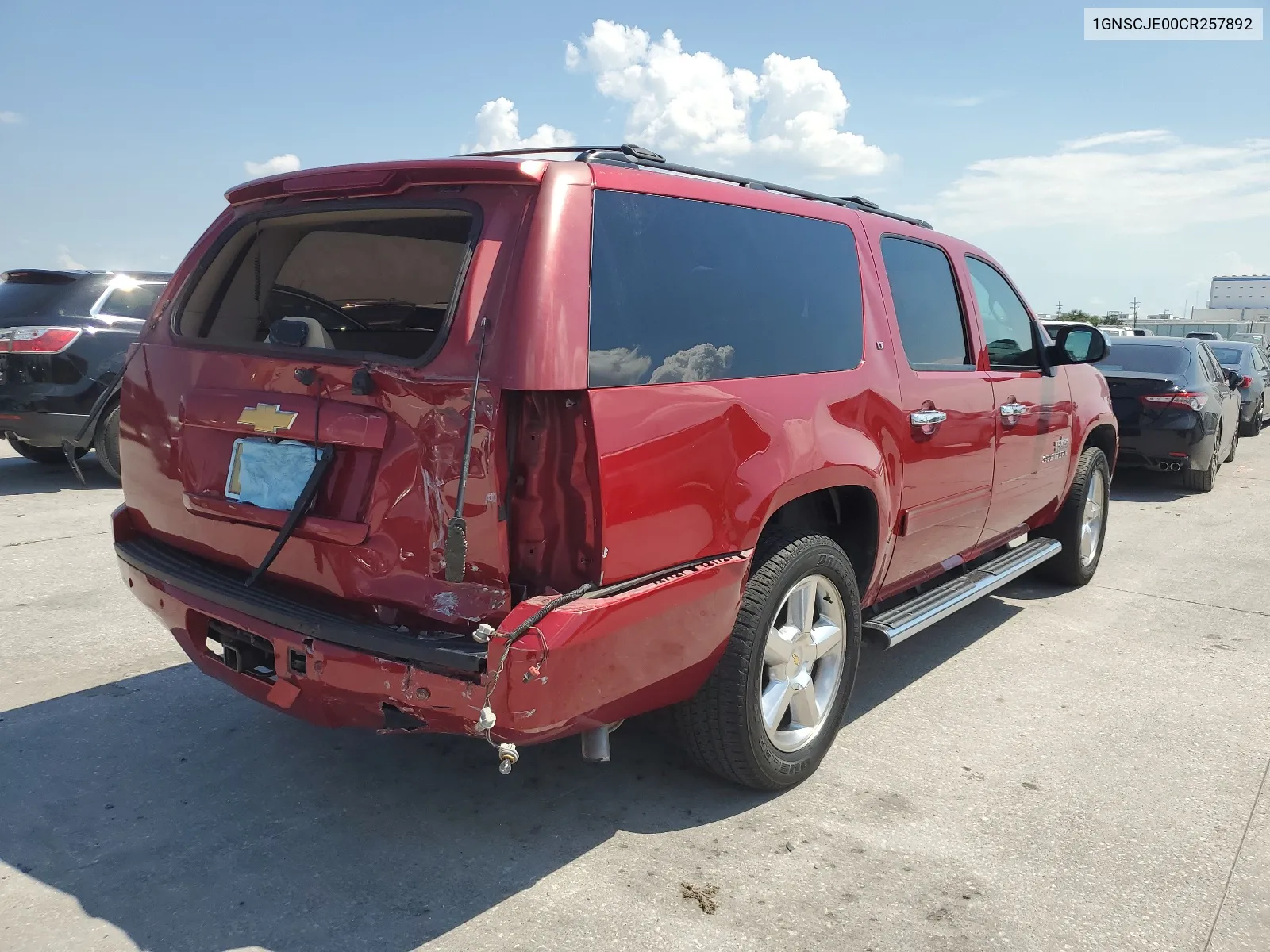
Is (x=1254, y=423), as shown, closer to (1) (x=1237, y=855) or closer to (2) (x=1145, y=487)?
(2) (x=1145, y=487)

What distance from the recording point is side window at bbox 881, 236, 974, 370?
3.95 meters

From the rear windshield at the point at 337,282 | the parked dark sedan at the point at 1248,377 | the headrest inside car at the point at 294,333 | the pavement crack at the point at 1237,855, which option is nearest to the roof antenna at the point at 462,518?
the headrest inside car at the point at 294,333

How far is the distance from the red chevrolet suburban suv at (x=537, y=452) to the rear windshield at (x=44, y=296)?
5.54 metres

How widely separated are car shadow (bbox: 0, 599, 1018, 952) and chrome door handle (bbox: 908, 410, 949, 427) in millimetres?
1226

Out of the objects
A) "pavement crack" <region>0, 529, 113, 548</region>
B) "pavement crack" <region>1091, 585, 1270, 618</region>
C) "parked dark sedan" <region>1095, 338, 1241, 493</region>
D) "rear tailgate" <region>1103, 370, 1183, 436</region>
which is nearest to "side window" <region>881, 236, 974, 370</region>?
"pavement crack" <region>1091, 585, 1270, 618</region>

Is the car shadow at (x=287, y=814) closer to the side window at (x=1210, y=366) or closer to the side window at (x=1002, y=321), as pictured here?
the side window at (x=1002, y=321)

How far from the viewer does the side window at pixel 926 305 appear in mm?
3947

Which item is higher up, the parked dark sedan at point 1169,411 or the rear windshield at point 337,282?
the rear windshield at point 337,282

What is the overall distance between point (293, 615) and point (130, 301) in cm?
690

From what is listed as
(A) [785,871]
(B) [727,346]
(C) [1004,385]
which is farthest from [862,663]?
(B) [727,346]

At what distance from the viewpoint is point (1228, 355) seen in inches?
560

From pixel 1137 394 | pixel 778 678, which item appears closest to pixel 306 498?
pixel 778 678

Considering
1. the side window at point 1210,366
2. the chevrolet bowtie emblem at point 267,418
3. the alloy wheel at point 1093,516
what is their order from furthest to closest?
the side window at point 1210,366 < the alloy wheel at point 1093,516 < the chevrolet bowtie emblem at point 267,418

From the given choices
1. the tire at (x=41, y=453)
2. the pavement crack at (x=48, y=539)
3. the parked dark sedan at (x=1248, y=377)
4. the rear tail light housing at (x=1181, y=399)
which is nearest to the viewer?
the pavement crack at (x=48, y=539)
